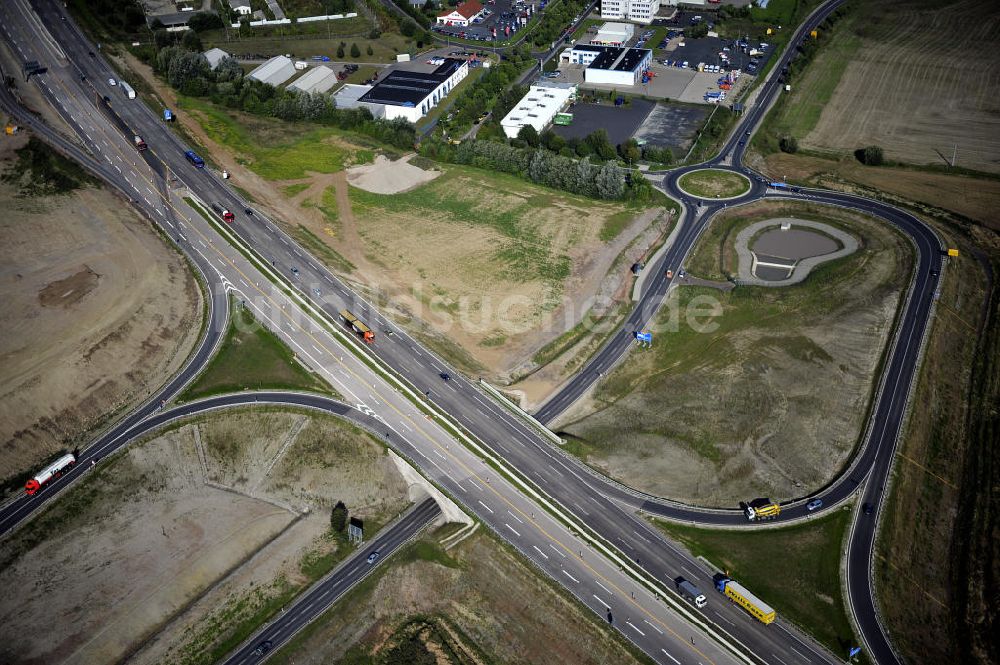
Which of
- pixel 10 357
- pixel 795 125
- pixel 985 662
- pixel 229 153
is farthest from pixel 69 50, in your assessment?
pixel 985 662

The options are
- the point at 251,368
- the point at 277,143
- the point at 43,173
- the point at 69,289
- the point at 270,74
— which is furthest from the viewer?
the point at 270,74

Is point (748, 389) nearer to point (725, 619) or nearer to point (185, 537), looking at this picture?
point (725, 619)

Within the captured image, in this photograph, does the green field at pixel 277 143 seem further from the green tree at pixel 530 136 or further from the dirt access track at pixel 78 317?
the green tree at pixel 530 136

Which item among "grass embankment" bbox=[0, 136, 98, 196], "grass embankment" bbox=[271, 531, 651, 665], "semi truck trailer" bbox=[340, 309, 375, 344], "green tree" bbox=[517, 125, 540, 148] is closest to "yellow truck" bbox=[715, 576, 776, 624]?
"grass embankment" bbox=[271, 531, 651, 665]

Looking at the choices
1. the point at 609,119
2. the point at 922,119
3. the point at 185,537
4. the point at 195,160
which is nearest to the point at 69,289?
the point at 185,537

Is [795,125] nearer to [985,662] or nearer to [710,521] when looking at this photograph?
[710,521]

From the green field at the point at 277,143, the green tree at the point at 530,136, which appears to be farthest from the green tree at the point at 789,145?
the green field at the point at 277,143
